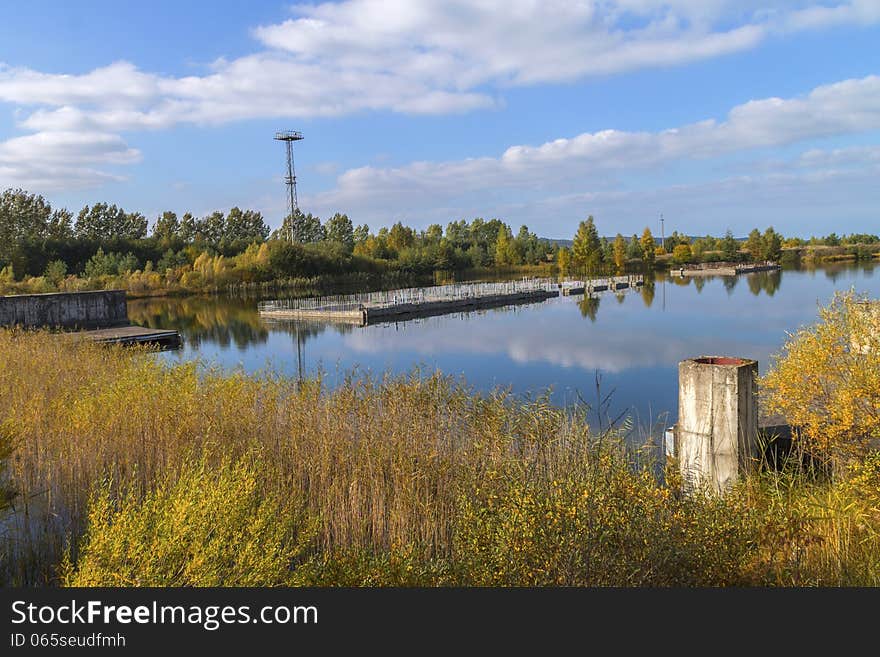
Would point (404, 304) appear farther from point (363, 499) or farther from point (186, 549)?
point (186, 549)

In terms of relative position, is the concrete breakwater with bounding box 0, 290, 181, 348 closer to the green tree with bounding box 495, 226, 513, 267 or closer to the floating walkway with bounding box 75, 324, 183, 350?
the floating walkway with bounding box 75, 324, 183, 350

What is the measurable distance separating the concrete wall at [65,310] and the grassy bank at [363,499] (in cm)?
1258

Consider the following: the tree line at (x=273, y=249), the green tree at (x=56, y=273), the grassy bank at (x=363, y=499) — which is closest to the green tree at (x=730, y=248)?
the tree line at (x=273, y=249)

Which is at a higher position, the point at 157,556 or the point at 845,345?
the point at 845,345

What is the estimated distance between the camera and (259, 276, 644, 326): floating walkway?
27469 mm

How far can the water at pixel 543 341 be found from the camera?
12.9m

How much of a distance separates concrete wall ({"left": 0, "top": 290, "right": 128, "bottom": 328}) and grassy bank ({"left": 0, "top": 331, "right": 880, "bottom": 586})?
41.3 ft

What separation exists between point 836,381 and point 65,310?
2014 cm

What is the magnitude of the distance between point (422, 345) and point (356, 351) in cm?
208

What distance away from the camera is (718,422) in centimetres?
385

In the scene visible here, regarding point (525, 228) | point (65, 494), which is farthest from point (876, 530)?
point (525, 228)

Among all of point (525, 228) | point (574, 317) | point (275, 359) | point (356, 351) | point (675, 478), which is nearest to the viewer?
point (675, 478)

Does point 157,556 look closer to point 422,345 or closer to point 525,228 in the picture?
point 422,345

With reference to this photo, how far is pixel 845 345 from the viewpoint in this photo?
4246mm
